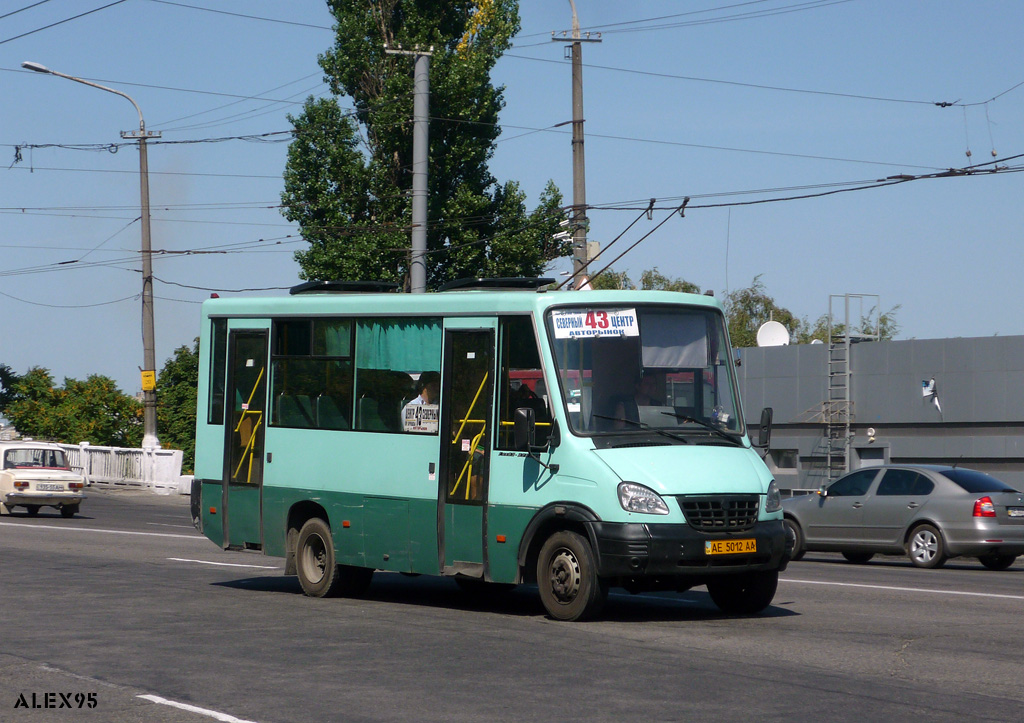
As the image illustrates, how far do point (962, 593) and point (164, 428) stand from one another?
44.0m

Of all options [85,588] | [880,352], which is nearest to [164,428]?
[880,352]

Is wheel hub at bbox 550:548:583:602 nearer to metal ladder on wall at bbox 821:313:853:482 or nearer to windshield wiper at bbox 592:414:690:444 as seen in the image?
windshield wiper at bbox 592:414:690:444

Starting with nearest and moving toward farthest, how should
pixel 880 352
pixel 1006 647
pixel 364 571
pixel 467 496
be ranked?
1. pixel 1006 647
2. pixel 467 496
3. pixel 364 571
4. pixel 880 352

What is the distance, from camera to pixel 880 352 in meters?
35.0

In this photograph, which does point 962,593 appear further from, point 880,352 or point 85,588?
point 880,352

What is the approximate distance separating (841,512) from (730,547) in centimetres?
1023

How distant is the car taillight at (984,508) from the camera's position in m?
19.1

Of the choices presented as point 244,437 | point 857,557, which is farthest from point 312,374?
point 857,557

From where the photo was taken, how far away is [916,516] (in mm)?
19734

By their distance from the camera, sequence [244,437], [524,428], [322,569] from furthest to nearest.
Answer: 1. [244,437]
2. [322,569]
3. [524,428]

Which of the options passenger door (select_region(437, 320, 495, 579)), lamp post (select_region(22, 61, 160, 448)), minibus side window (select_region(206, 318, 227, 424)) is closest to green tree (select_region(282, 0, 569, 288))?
lamp post (select_region(22, 61, 160, 448))

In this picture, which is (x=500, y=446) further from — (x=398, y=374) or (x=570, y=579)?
(x=398, y=374)

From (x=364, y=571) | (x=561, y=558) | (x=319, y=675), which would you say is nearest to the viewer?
(x=319, y=675)

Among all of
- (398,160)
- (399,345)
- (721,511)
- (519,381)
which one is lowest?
(721,511)
